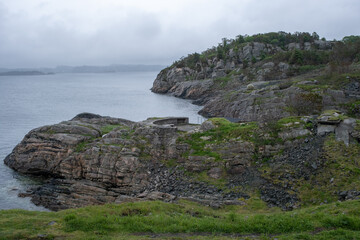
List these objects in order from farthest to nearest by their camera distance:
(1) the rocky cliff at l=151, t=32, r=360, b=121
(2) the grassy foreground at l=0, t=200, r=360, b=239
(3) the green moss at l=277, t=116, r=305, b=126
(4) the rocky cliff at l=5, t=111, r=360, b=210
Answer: (1) the rocky cliff at l=151, t=32, r=360, b=121 < (3) the green moss at l=277, t=116, r=305, b=126 < (4) the rocky cliff at l=5, t=111, r=360, b=210 < (2) the grassy foreground at l=0, t=200, r=360, b=239

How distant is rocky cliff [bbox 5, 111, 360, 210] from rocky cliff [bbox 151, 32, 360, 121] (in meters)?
9.02

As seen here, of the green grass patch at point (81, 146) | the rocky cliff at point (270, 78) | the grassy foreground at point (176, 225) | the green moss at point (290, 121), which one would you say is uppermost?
the rocky cliff at point (270, 78)

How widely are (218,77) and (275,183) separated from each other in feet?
295

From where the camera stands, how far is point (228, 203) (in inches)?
931

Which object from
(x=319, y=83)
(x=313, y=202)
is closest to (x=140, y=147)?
(x=313, y=202)

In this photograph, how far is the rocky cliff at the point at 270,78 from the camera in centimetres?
5569

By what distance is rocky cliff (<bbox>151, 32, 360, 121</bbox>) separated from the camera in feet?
183

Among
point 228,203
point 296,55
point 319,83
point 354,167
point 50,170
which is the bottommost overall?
point 50,170

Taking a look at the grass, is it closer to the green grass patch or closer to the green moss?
the green moss

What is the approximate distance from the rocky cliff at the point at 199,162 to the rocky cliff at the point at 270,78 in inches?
355

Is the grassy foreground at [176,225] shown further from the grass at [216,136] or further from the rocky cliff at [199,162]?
the grass at [216,136]

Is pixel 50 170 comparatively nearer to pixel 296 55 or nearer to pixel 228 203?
pixel 228 203

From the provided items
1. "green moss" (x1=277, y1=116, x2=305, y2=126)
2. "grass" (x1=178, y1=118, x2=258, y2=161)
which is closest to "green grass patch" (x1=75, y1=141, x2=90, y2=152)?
"grass" (x1=178, y1=118, x2=258, y2=161)

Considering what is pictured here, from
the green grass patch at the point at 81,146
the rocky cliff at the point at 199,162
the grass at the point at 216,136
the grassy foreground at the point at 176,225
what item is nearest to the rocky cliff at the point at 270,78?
the grass at the point at 216,136
